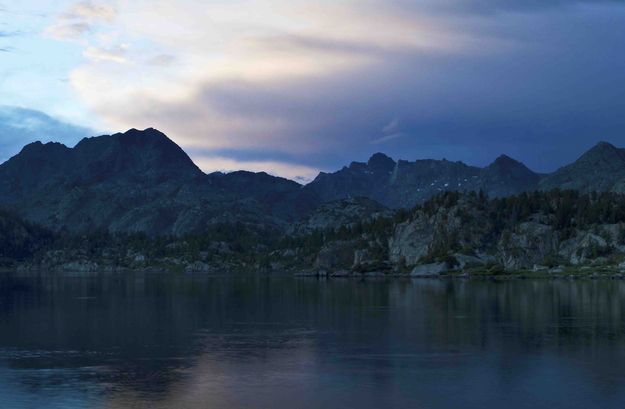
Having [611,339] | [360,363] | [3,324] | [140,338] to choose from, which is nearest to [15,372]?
[140,338]

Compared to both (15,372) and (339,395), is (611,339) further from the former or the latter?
(15,372)

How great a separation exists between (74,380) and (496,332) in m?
63.9

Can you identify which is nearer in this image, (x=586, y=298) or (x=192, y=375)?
(x=192, y=375)

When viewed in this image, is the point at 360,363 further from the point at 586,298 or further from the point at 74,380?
the point at 586,298

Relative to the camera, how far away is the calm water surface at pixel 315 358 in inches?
2500

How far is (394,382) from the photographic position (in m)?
70.2

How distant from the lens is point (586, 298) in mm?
184625

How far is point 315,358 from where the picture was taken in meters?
85.9

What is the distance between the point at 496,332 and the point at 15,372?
221ft

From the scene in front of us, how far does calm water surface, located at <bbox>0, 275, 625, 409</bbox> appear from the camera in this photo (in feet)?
208

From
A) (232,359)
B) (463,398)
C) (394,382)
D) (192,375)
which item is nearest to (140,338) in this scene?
(232,359)

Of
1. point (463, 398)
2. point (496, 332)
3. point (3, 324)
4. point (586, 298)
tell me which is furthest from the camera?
point (586, 298)

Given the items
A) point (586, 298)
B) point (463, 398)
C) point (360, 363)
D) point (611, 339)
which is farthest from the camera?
point (586, 298)

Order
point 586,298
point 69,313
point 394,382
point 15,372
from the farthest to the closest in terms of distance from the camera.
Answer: point 586,298 < point 69,313 < point 15,372 < point 394,382
